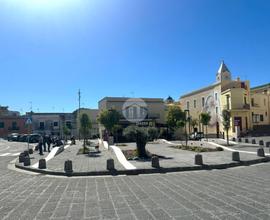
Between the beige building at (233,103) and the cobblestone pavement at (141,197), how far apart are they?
117 ft

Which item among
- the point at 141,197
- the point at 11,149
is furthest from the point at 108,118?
the point at 141,197

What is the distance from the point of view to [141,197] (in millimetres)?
8664

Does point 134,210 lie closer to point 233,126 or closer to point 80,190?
point 80,190

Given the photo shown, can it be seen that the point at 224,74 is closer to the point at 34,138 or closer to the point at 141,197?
the point at 34,138

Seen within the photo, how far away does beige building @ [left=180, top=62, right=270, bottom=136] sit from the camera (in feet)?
160

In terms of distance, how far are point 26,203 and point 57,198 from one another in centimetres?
86

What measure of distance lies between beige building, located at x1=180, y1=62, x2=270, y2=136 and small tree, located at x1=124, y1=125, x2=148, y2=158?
2745cm

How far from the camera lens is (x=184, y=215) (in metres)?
6.70

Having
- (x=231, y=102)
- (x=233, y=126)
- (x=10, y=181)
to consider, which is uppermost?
(x=231, y=102)

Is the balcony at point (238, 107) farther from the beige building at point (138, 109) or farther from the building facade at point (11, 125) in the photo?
the building facade at point (11, 125)

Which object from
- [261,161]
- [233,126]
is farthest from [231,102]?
[261,161]

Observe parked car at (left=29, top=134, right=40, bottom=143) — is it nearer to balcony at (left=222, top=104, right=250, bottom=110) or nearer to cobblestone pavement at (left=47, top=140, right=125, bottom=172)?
balcony at (left=222, top=104, right=250, bottom=110)

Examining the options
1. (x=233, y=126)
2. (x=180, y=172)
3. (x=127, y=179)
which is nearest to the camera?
(x=127, y=179)

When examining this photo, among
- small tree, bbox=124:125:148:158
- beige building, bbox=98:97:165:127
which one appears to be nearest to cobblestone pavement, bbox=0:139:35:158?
small tree, bbox=124:125:148:158
